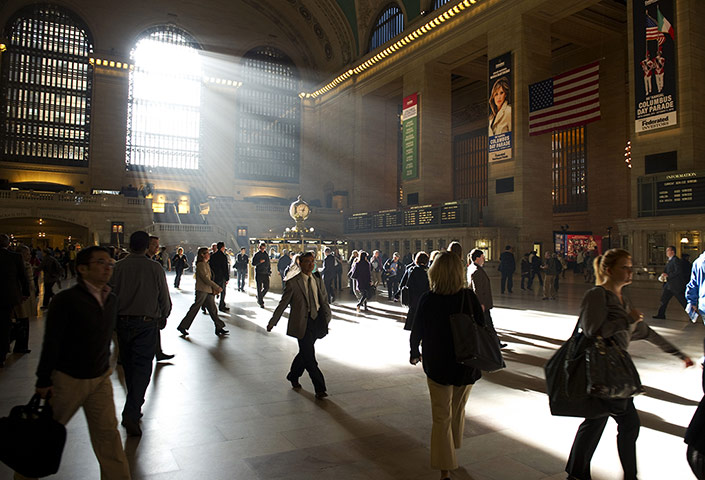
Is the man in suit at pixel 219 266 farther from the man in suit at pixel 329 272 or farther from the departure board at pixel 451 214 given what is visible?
the departure board at pixel 451 214

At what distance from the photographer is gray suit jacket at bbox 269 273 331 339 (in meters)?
4.71

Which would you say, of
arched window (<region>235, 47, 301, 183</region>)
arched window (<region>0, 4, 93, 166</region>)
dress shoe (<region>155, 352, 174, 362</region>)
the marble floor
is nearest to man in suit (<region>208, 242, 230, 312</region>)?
the marble floor

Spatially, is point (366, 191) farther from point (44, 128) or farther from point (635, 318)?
point (635, 318)

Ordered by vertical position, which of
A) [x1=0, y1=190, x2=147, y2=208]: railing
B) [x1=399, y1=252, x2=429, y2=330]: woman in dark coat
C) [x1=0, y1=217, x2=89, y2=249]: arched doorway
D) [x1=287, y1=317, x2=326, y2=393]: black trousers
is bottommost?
[x1=287, y1=317, x2=326, y2=393]: black trousers

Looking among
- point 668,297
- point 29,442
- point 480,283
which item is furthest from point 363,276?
point 29,442

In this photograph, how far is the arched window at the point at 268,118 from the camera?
1625 inches

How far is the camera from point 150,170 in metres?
38.6

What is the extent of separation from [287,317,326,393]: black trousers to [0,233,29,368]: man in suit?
333 cm

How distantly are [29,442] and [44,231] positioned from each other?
3579 centimetres

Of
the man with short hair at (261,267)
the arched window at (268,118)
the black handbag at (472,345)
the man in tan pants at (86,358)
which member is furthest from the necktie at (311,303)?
the arched window at (268,118)

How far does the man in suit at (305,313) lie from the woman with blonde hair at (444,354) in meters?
1.90

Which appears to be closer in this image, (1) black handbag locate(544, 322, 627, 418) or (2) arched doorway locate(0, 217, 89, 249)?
(1) black handbag locate(544, 322, 627, 418)

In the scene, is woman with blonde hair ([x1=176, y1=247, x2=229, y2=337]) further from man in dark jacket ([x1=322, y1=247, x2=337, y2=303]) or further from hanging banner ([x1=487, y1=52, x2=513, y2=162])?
hanging banner ([x1=487, y1=52, x2=513, y2=162])

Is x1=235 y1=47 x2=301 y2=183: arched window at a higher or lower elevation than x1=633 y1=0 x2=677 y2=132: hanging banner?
higher
